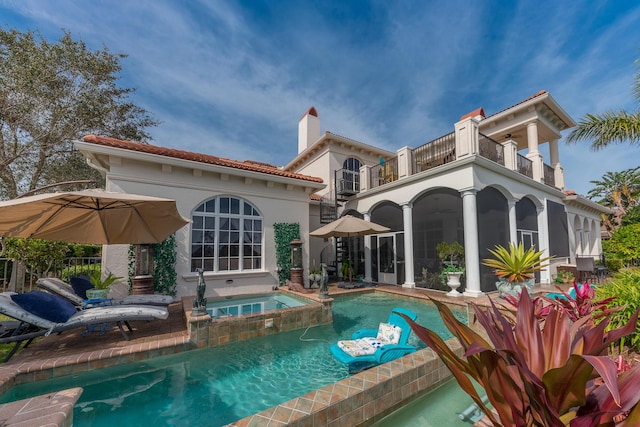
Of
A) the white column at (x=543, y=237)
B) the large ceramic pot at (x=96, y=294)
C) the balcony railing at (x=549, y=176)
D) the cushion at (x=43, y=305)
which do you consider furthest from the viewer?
the balcony railing at (x=549, y=176)

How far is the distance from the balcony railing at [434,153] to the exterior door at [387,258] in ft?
11.2

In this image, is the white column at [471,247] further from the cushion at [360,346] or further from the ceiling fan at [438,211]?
the cushion at [360,346]

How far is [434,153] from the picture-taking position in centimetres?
1132

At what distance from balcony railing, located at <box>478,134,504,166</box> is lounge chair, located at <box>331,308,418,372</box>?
830cm

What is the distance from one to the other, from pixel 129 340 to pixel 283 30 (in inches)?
400

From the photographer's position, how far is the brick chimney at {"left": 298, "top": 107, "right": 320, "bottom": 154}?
18.2 meters

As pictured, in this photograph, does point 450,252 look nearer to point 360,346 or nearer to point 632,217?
point 360,346

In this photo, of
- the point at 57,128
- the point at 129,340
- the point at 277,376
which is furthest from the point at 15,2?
the point at 277,376

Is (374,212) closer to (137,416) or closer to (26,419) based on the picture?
(137,416)

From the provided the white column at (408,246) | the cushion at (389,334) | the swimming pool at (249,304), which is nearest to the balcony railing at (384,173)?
the white column at (408,246)

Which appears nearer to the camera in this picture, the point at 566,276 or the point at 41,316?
the point at 41,316

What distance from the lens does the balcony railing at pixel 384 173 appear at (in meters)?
12.7

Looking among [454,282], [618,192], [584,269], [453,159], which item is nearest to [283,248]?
[454,282]

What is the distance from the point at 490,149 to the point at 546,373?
1165 cm
